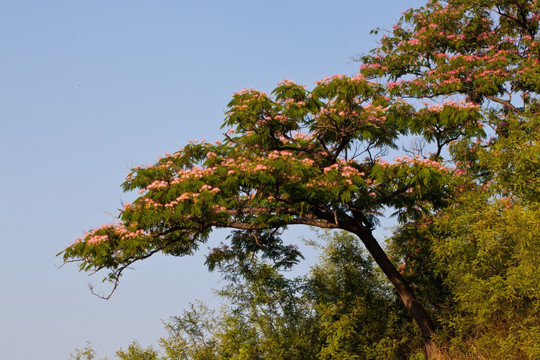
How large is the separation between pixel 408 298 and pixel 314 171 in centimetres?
488

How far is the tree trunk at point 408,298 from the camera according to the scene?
14.9 metres

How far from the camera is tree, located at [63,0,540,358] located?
42.0 ft

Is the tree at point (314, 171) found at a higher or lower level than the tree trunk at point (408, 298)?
higher

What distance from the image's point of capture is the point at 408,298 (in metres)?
15.3

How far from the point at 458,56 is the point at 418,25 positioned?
320cm

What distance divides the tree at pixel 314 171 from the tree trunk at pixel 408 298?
0.03 m

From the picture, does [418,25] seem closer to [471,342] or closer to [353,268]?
[353,268]

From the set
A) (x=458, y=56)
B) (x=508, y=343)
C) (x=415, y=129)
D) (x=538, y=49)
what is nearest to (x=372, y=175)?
(x=415, y=129)

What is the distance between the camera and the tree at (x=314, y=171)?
1279 cm

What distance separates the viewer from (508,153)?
13.2 metres

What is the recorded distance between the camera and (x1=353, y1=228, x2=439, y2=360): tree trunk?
1491 centimetres

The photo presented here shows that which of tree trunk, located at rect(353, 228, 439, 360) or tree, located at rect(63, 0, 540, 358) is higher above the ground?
tree, located at rect(63, 0, 540, 358)

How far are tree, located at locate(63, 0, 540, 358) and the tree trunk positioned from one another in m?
0.03

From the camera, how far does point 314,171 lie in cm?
1286
